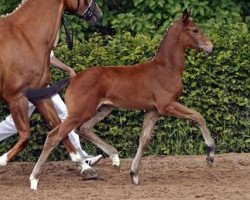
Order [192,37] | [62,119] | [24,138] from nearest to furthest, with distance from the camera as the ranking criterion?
[24,138] < [192,37] < [62,119]

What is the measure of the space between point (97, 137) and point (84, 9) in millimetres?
1462

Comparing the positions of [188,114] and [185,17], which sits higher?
[185,17]

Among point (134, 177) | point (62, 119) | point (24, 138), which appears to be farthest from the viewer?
point (62, 119)

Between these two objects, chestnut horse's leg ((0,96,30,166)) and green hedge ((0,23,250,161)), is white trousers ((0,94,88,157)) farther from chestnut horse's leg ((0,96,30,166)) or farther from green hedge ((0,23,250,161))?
chestnut horse's leg ((0,96,30,166))

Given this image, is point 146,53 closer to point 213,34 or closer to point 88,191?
point 213,34

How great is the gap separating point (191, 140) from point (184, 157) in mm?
362

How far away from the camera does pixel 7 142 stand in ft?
39.1

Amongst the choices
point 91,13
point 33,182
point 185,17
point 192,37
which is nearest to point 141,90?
point 192,37

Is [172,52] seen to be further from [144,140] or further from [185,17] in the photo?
[144,140]

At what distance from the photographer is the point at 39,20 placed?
1040 centimetres

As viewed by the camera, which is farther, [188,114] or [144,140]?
[144,140]

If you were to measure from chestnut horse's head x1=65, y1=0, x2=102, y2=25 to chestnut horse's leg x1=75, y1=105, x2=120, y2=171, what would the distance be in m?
1.05

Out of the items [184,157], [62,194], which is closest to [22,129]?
[62,194]

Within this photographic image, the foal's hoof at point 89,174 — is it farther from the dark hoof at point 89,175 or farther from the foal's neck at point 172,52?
the foal's neck at point 172,52
